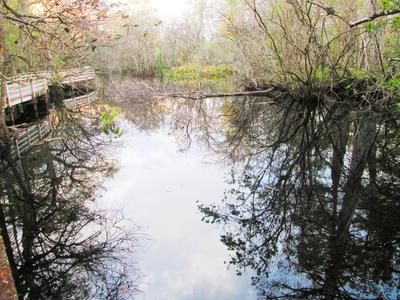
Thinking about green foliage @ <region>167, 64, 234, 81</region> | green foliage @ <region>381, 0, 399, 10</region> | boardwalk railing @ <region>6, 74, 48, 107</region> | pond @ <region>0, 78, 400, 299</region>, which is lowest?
green foliage @ <region>167, 64, 234, 81</region>

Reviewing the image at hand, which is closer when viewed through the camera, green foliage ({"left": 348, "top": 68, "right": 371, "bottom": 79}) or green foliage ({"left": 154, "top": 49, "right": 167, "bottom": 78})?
green foliage ({"left": 348, "top": 68, "right": 371, "bottom": 79})

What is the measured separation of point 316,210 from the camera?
6152 mm

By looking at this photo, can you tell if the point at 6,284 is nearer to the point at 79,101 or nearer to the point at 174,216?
the point at 174,216

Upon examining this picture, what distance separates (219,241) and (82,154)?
623 centimetres

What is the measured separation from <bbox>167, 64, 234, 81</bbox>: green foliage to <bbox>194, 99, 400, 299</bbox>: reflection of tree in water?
1980cm

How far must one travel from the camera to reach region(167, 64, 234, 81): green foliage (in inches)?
1206

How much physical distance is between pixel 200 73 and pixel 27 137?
22344 millimetres

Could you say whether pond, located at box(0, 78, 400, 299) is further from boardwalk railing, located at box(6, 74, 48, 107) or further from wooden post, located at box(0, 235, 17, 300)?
boardwalk railing, located at box(6, 74, 48, 107)

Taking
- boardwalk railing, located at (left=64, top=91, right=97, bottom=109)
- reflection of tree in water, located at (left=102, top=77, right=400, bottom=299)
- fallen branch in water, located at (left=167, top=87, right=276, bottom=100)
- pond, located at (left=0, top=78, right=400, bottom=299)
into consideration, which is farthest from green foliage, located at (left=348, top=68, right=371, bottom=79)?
boardwalk railing, located at (left=64, top=91, right=97, bottom=109)

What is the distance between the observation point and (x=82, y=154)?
1048cm

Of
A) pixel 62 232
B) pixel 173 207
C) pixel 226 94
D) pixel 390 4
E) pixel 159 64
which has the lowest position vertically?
pixel 159 64

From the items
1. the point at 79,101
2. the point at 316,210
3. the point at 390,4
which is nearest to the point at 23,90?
the point at 79,101

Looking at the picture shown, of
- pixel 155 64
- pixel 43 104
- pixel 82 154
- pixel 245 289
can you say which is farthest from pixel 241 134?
pixel 155 64

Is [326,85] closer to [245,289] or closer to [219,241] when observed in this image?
[219,241]
